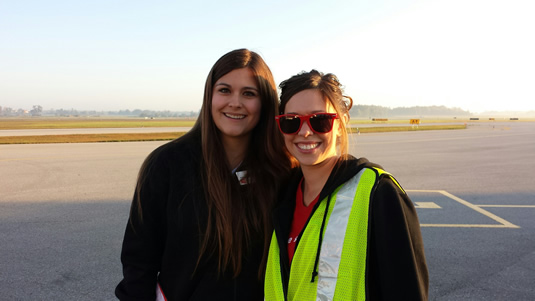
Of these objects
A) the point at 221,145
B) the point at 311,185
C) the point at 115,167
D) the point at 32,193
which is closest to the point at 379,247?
the point at 311,185

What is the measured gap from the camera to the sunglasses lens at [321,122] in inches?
67.6

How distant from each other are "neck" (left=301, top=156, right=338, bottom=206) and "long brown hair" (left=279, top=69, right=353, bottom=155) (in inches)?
3.9

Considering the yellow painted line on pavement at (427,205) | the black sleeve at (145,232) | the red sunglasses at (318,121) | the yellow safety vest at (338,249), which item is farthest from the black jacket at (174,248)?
the yellow painted line on pavement at (427,205)

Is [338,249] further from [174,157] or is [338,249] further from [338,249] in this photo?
[174,157]

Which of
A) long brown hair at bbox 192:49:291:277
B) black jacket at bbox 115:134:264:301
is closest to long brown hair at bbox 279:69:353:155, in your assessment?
long brown hair at bbox 192:49:291:277

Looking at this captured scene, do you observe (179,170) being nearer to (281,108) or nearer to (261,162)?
(261,162)

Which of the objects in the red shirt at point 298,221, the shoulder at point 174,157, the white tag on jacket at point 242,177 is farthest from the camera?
the white tag on jacket at point 242,177

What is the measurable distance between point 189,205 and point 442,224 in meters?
5.19

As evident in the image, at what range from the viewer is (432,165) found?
11.6 metres

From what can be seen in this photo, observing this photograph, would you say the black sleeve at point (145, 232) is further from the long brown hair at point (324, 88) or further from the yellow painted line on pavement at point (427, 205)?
the yellow painted line on pavement at point (427, 205)

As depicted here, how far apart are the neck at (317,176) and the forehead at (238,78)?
23.5 inches

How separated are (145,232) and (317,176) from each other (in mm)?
940

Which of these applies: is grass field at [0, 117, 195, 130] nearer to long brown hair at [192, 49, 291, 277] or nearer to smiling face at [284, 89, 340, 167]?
long brown hair at [192, 49, 291, 277]

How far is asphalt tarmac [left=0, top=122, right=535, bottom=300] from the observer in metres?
3.74
